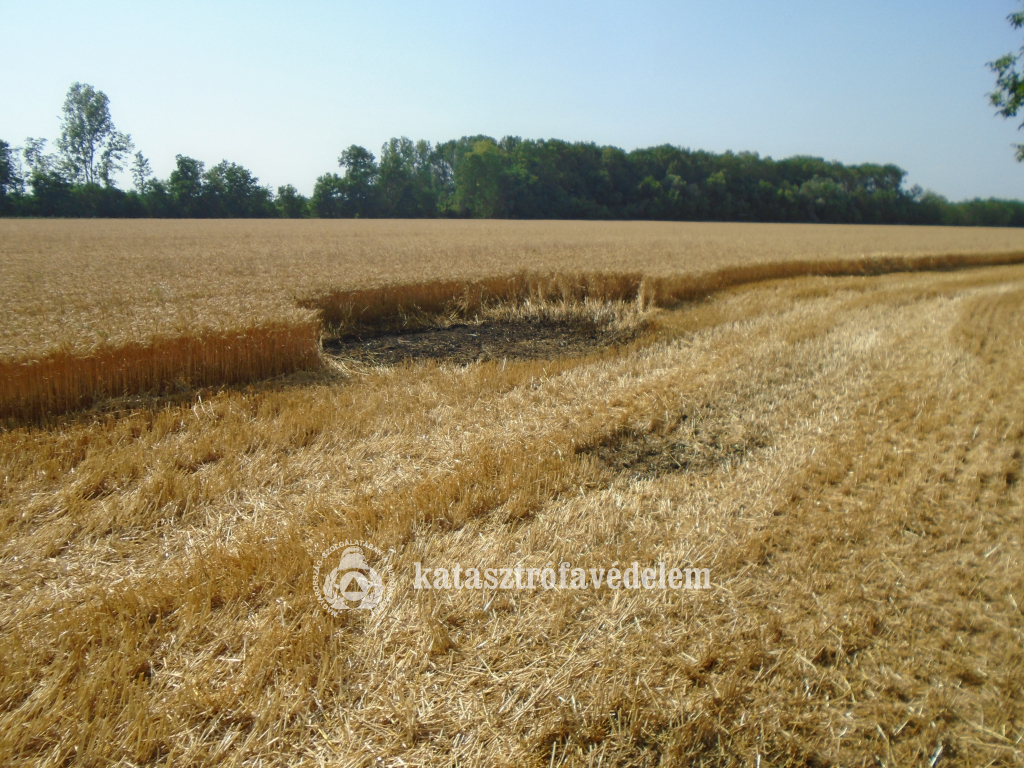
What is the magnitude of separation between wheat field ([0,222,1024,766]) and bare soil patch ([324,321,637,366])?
2.24 feet

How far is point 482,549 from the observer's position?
10.4 feet

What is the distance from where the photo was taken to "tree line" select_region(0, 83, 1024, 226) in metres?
57.5

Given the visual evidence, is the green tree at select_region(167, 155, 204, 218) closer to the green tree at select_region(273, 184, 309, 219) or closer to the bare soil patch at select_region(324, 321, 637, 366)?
the green tree at select_region(273, 184, 309, 219)

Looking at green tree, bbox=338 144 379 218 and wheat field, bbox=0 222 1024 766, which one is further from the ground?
green tree, bbox=338 144 379 218

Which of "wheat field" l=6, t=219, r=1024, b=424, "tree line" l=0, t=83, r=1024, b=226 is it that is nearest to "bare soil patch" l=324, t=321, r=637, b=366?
"wheat field" l=6, t=219, r=1024, b=424

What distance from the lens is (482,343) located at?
8.55 m

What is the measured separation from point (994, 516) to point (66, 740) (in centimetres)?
545

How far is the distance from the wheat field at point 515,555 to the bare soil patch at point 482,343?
0.68 meters

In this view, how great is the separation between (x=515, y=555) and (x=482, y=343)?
5694 mm

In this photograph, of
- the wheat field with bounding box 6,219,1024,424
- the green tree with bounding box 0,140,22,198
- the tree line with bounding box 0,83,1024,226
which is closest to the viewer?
the wheat field with bounding box 6,219,1024,424

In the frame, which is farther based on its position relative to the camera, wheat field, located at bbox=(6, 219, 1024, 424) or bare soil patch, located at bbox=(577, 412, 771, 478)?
wheat field, located at bbox=(6, 219, 1024, 424)

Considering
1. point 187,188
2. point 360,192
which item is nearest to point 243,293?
point 187,188

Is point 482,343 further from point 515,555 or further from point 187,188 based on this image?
point 187,188

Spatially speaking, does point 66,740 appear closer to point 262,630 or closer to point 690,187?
point 262,630
